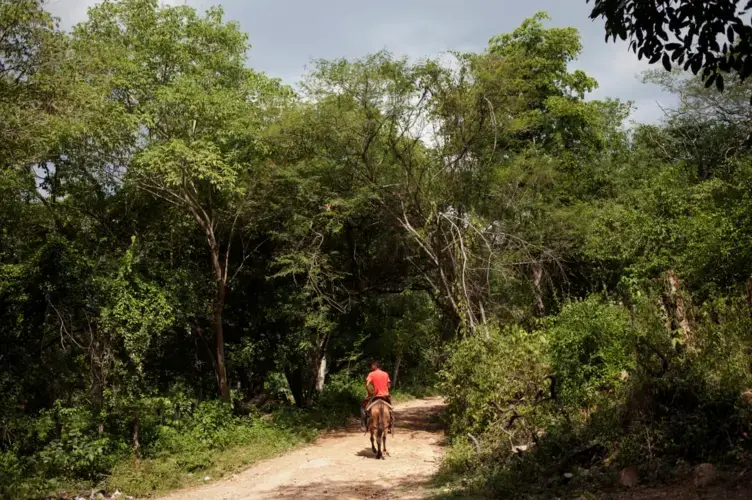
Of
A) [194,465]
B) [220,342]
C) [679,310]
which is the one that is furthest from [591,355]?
[220,342]

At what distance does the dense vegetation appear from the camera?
29.1 ft

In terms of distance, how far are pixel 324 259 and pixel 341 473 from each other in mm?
6623

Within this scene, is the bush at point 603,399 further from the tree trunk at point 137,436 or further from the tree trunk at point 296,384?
the tree trunk at point 296,384

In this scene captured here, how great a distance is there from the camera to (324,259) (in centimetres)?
1603

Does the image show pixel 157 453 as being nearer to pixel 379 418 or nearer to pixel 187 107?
pixel 379 418

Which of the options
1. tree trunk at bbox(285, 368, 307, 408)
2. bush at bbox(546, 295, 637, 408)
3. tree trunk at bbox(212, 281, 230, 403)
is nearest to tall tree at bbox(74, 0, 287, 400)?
tree trunk at bbox(212, 281, 230, 403)

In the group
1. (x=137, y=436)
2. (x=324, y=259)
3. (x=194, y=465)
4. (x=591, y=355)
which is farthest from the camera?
(x=324, y=259)

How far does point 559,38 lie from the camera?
2230 cm

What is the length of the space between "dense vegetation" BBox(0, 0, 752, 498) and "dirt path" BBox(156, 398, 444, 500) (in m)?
0.71

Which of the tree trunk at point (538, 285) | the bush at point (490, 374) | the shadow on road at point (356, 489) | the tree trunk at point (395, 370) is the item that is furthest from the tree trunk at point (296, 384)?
the shadow on road at point (356, 489)

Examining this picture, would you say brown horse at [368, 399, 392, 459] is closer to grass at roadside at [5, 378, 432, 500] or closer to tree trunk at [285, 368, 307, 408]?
grass at roadside at [5, 378, 432, 500]

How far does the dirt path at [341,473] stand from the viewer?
9148mm

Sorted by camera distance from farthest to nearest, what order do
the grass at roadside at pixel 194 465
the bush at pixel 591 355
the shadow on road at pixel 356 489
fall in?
the grass at roadside at pixel 194 465 → the bush at pixel 591 355 → the shadow on road at pixel 356 489

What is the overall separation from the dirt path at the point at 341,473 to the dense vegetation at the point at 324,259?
2.34 feet
